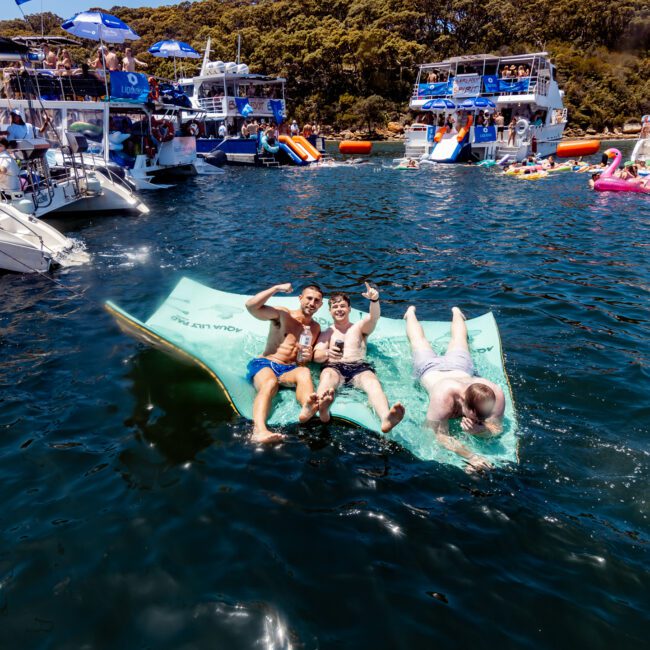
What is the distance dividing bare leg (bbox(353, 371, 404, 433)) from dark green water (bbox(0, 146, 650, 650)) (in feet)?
1.00

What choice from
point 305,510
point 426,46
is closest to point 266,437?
point 305,510

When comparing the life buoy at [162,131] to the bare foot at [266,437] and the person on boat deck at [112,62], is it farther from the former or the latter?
the bare foot at [266,437]

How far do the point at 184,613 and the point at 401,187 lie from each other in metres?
20.3

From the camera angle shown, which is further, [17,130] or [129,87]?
[129,87]

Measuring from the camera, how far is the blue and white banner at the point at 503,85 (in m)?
30.8

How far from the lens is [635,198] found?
17625 mm

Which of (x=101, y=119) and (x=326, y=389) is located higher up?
(x=101, y=119)

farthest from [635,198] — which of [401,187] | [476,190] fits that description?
[401,187]

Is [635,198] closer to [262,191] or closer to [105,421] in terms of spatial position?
[262,191]

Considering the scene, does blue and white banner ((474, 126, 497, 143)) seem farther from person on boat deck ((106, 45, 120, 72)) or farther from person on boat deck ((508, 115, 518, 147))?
person on boat deck ((106, 45, 120, 72))

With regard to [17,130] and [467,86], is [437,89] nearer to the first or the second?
[467,86]

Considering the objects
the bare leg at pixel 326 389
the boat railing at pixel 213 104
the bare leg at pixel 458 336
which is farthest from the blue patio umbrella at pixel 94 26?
the bare leg at pixel 326 389

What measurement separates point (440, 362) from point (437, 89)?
30944 mm

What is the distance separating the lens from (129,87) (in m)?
20.0
